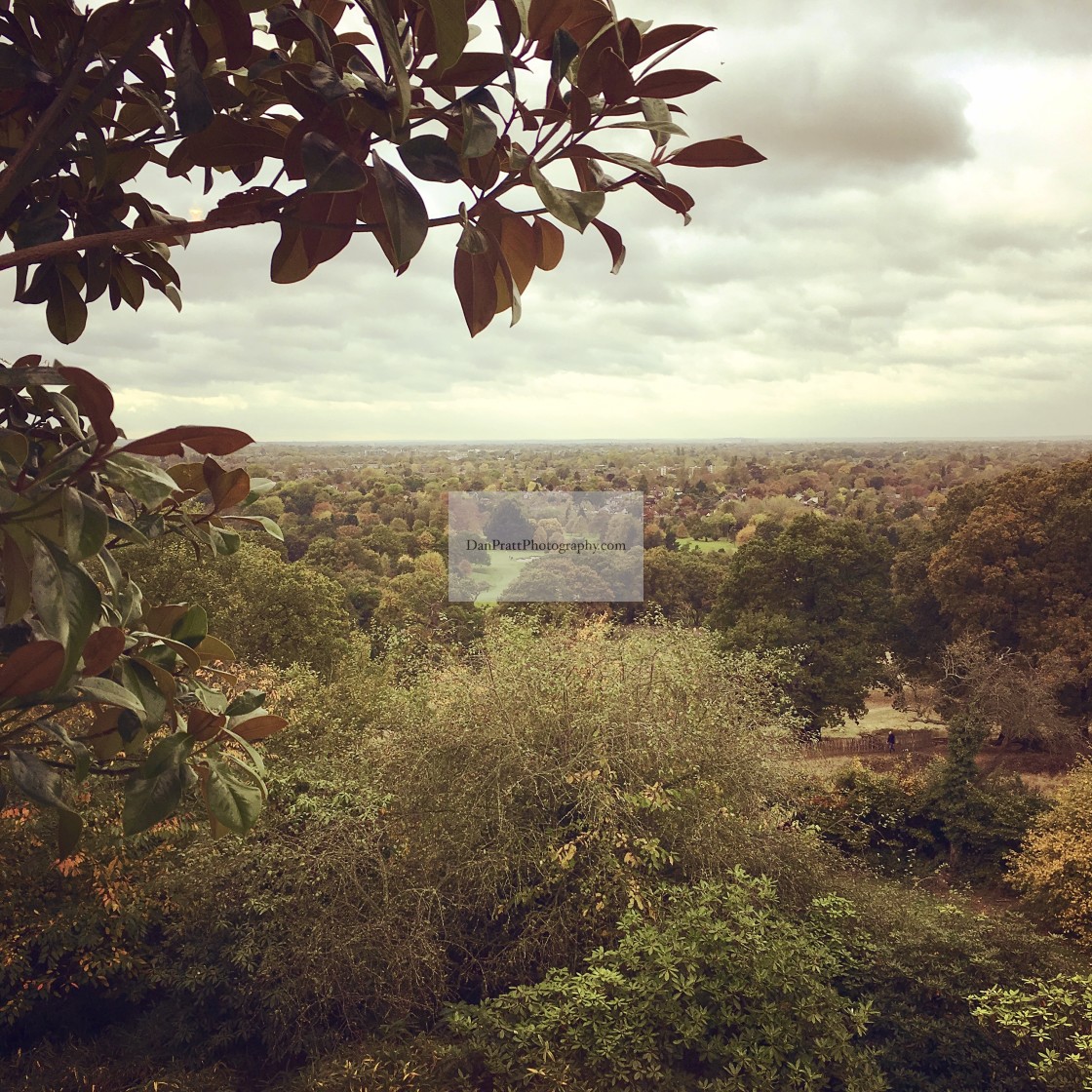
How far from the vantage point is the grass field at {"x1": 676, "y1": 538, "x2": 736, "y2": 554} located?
20.5 metres

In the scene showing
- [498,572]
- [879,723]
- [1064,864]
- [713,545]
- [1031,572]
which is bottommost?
[879,723]

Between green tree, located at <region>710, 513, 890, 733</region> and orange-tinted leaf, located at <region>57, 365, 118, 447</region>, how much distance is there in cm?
1367

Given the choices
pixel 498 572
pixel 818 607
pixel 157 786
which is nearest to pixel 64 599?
pixel 157 786

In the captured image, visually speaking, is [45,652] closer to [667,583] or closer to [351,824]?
[351,824]

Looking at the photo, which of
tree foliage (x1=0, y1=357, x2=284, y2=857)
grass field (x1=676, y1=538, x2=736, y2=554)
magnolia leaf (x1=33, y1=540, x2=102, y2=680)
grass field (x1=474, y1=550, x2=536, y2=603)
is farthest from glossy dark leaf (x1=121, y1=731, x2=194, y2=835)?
grass field (x1=676, y1=538, x2=736, y2=554)

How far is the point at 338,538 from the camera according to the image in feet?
62.3

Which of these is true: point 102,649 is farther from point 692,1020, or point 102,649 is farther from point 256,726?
point 692,1020

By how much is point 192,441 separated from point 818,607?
596 inches

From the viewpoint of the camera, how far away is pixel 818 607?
14.7 metres

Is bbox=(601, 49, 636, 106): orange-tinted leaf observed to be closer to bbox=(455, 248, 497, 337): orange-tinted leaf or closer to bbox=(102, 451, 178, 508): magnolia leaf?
bbox=(455, 248, 497, 337): orange-tinted leaf

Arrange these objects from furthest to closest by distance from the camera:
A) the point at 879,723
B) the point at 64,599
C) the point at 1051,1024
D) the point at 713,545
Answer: the point at 713,545
the point at 879,723
the point at 1051,1024
the point at 64,599

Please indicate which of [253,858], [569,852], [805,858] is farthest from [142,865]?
[805,858]

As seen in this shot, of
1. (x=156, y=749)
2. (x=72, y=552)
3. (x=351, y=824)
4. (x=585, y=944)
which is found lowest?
(x=585, y=944)

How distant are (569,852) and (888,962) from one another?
1727mm
